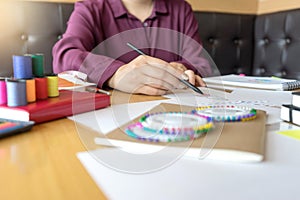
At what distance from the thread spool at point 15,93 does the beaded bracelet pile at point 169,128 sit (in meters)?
0.18

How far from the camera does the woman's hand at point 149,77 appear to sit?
2.31 ft

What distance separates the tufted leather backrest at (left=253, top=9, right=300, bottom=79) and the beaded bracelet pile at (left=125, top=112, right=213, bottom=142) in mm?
1295

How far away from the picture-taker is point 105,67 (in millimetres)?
792

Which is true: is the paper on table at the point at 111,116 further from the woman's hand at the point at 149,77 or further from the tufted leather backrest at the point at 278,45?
the tufted leather backrest at the point at 278,45

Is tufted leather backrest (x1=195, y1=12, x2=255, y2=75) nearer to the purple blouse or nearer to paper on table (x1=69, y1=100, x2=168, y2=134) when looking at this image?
the purple blouse

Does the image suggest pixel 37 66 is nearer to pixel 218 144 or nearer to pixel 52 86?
pixel 52 86

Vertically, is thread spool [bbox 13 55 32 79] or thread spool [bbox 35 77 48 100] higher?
thread spool [bbox 13 55 32 79]

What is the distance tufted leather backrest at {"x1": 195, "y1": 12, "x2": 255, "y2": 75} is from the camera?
161 cm

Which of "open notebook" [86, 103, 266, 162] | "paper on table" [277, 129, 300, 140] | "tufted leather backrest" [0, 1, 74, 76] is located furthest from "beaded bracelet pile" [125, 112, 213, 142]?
"tufted leather backrest" [0, 1, 74, 76]

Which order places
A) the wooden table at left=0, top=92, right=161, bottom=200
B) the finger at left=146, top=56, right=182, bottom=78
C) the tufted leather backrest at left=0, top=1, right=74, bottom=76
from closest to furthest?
the wooden table at left=0, top=92, right=161, bottom=200 < the finger at left=146, top=56, right=182, bottom=78 < the tufted leather backrest at left=0, top=1, right=74, bottom=76

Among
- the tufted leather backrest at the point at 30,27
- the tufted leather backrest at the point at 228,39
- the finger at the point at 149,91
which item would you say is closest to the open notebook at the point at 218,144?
the finger at the point at 149,91

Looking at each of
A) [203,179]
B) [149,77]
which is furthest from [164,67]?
[203,179]

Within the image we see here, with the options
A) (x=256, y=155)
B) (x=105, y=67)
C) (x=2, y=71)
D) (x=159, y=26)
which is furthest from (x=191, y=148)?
(x=2, y=71)

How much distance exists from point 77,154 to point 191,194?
5.6 inches
